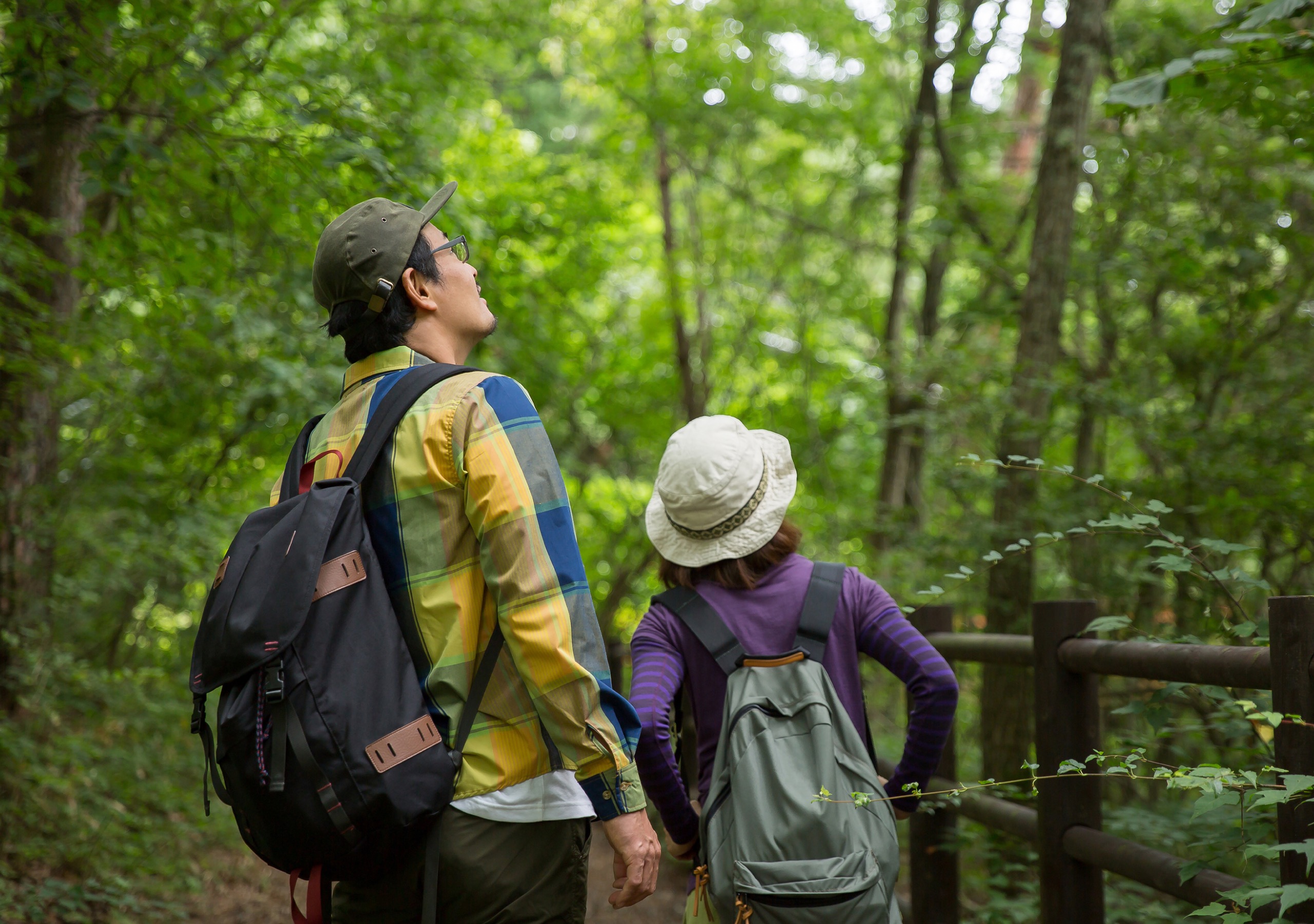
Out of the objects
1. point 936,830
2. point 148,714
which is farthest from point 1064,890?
point 148,714

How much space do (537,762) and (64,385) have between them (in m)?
4.68

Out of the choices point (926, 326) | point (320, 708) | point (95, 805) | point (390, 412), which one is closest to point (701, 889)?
point (320, 708)

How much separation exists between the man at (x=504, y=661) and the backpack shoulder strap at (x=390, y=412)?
2 centimetres

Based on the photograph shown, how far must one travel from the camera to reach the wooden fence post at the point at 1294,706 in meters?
1.80

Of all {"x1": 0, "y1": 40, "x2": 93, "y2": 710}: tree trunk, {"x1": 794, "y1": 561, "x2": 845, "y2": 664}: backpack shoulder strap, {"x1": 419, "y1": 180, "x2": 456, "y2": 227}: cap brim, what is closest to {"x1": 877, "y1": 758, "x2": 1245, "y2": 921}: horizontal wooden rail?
Result: {"x1": 794, "y1": 561, "x2": 845, "y2": 664}: backpack shoulder strap

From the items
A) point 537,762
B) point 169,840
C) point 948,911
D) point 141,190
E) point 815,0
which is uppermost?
point 815,0

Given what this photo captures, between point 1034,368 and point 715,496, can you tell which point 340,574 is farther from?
point 1034,368

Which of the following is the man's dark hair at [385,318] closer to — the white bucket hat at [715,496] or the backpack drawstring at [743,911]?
the white bucket hat at [715,496]

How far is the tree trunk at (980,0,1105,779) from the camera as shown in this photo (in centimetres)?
507

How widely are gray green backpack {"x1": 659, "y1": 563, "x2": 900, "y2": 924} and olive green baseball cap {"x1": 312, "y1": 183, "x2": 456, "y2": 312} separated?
1.00 metres

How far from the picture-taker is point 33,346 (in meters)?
4.88

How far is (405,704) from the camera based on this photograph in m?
1.64

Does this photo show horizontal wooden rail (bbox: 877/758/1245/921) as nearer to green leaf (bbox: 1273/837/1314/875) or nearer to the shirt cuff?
green leaf (bbox: 1273/837/1314/875)

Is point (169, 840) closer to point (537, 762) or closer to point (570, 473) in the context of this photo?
point (537, 762)
